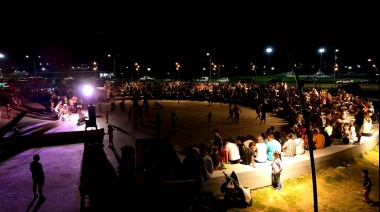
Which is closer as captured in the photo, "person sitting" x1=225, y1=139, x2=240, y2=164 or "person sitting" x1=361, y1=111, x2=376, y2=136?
"person sitting" x1=225, y1=139, x2=240, y2=164

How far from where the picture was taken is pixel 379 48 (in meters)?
2.50

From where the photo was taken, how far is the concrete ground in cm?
782

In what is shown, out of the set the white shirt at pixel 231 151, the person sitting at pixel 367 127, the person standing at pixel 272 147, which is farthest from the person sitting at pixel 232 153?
the person sitting at pixel 367 127

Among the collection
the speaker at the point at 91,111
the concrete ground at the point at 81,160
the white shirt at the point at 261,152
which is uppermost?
the speaker at the point at 91,111

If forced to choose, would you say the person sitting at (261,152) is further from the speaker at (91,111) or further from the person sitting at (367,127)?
the speaker at (91,111)

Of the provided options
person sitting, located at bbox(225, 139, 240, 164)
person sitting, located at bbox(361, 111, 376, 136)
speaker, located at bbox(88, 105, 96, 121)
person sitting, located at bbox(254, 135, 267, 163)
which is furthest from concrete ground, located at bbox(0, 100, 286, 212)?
person sitting, located at bbox(361, 111, 376, 136)

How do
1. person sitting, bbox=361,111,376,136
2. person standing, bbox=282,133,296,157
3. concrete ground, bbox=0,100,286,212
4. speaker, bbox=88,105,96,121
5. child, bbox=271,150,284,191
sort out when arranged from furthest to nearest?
speaker, bbox=88,105,96,121, person sitting, bbox=361,111,376,136, person standing, bbox=282,133,296,157, child, bbox=271,150,284,191, concrete ground, bbox=0,100,286,212

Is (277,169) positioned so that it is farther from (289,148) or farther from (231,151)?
(231,151)

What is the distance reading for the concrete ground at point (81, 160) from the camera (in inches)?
308

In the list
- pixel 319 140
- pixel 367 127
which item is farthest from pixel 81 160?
pixel 367 127

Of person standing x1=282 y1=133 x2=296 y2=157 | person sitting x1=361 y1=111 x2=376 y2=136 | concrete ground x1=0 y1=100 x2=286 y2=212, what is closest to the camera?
concrete ground x1=0 y1=100 x2=286 y2=212

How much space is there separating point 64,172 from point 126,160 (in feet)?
12.1

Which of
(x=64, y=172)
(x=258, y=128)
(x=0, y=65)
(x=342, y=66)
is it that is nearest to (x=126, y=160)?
(x=64, y=172)

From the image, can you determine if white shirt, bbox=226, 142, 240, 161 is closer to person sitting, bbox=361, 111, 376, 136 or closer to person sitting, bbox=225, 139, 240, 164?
person sitting, bbox=225, 139, 240, 164
